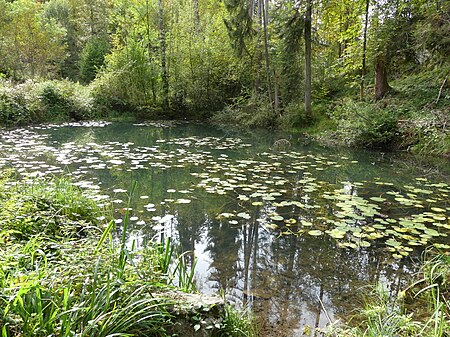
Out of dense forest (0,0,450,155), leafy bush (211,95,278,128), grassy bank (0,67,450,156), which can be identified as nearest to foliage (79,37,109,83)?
dense forest (0,0,450,155)

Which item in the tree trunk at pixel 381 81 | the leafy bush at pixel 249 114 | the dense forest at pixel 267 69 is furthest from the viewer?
the leafy bush at pixel 249 114

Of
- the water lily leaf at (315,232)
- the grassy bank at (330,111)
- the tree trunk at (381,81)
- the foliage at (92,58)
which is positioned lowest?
the water lily leaf at (315,232)

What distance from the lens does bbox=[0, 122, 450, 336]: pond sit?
9.23 ft

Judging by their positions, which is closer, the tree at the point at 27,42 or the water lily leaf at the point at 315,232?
the water lily leaf at the point at 315,232

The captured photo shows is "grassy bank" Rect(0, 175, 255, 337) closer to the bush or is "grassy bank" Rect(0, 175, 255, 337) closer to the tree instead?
the bush

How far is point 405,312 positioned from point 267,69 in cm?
1341

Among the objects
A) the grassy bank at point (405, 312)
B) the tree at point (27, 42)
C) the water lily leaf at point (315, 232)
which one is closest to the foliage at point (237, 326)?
the grassy bank at point (405, 312)

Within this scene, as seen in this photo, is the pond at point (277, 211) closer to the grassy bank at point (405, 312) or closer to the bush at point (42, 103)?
the grassy bank at point (405, 312)

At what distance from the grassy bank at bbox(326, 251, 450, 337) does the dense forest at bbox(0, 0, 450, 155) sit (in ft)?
21.0

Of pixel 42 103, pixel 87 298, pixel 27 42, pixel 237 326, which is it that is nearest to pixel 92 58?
pixel 27 42

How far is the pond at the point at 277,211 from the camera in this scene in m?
2.81

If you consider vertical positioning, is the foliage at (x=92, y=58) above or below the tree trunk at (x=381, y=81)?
above

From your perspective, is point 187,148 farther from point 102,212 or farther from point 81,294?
point 81,294

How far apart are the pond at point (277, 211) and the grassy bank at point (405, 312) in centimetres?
13
